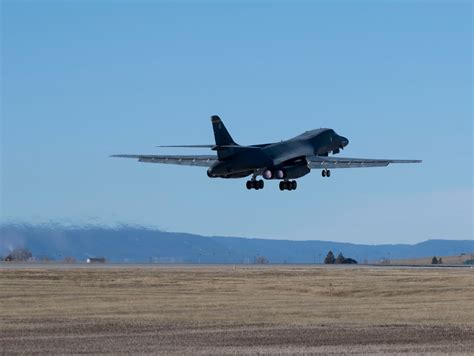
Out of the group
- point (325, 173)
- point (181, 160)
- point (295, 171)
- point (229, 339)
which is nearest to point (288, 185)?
point (295, 171)

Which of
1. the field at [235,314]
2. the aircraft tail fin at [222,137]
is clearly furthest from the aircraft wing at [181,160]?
the field at [235,314]

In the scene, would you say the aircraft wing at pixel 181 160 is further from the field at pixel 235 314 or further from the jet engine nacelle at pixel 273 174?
the field at pixel 235 314

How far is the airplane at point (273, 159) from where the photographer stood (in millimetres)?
84562

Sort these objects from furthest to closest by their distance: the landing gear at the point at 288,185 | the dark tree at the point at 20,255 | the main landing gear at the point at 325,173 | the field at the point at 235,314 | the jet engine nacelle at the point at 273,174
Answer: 1. the dark tree at the point at 20,255
2. the landing gear at the point at 288,185
3. the main landing gear at the point at 325,173
4. the jet engine nacelle at the point at 273,174
5. the field at the point at 235,314

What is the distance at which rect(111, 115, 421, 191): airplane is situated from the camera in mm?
84562

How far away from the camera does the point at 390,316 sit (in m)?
45.0

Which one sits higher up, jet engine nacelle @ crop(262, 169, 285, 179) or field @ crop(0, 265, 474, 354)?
jet engine nacelle @ crop(262, 169, 285, 179)

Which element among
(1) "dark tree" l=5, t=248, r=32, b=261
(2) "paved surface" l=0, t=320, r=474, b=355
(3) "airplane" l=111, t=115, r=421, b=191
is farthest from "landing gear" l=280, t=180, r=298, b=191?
(2) "paved surface" l=0, t=320, r=474, b=355

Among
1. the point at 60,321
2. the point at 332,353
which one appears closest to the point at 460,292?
the point at 60,321

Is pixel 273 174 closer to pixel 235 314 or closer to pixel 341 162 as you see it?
pixel 341 162

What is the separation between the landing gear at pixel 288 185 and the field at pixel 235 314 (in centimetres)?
1685

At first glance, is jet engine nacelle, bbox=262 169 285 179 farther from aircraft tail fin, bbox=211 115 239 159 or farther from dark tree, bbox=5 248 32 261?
dark tree, bbox=5 248 32 261

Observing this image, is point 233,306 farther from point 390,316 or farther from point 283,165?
point 283,165

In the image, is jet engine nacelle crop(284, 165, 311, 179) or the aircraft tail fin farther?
jet engine nacelle crop(284, 165, 311, 179)
